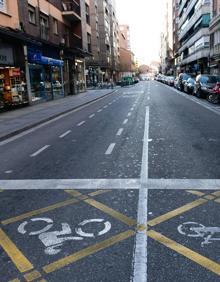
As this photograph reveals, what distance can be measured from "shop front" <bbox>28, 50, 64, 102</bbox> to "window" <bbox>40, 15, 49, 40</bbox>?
6.70 ft

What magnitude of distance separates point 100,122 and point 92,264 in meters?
13.0

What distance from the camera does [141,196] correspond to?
6.09 meters

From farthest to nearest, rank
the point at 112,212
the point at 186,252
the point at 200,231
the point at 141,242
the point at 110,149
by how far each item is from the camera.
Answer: the point at 110,149
the point at 112,212
the point at 200,231
the point at 141,242
the point at 186,252

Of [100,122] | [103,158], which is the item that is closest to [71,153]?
[103,158]

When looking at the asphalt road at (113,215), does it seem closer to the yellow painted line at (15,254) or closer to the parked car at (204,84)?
the yellow painted line at (15,254)

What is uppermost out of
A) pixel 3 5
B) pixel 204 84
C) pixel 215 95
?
pixel 3 5

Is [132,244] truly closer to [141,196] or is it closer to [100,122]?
[141,196]

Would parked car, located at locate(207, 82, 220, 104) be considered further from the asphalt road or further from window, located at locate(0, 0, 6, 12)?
the asphalt road

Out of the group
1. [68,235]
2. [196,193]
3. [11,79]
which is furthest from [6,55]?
[68,235]

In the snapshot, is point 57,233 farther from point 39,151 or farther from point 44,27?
point 44,27

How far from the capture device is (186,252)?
4.13 metres

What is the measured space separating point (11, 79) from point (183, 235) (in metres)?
21.8

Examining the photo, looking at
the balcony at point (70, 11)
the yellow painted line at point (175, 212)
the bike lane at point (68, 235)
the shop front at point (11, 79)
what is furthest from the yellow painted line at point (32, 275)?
the balcony at point (70, 11)

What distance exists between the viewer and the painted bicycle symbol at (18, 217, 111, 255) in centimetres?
441
